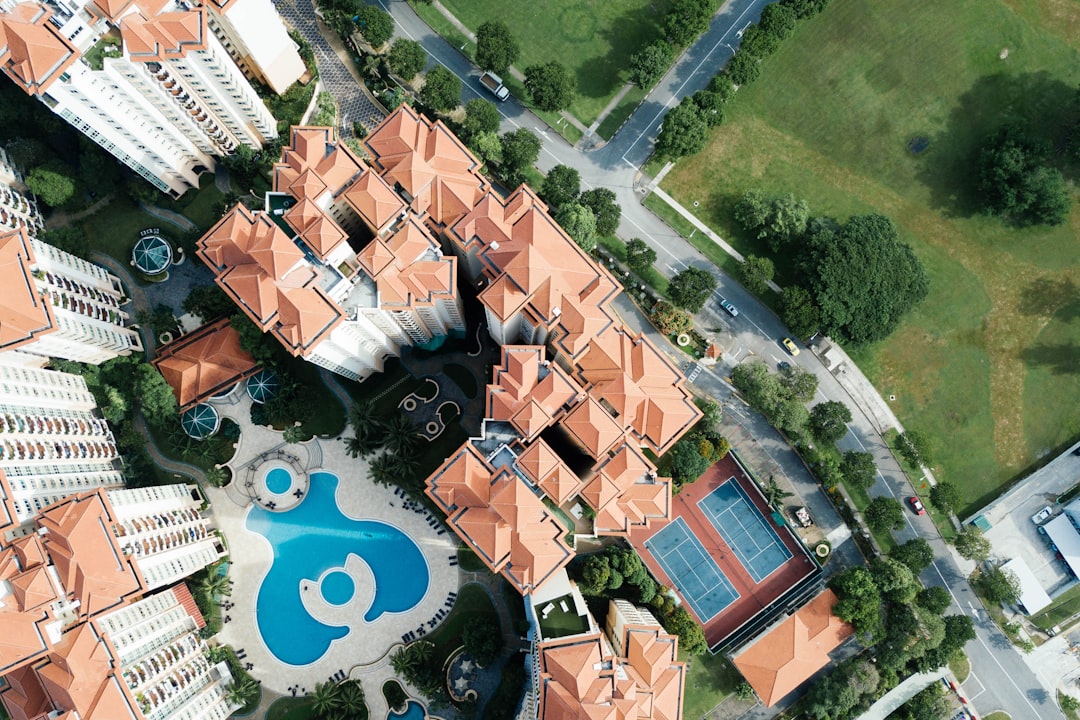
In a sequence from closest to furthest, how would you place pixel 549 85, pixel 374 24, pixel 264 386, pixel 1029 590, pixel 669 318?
1. pixel 264 386
2. pixel 549 85
3. pixel 374 24
4. pixel 1029 590
5. pixel 669 318

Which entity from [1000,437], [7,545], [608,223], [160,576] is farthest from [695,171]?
[7,545]

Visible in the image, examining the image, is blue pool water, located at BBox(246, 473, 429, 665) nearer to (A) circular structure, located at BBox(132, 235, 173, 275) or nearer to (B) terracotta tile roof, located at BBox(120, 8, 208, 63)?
(A) circular structure, located at BBox(132, 235, 173, 275)

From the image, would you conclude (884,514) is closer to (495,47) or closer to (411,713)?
(411,713)

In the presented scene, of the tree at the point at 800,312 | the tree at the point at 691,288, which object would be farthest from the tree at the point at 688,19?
the tree at the point at 800,312

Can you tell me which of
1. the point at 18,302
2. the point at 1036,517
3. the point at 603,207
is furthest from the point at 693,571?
the point at 18,302

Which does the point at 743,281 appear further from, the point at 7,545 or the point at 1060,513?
the point at 7,545

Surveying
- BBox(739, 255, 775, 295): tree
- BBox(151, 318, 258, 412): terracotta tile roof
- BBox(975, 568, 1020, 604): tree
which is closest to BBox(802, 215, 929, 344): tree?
BBox(739, 255, 775, 295): tree
